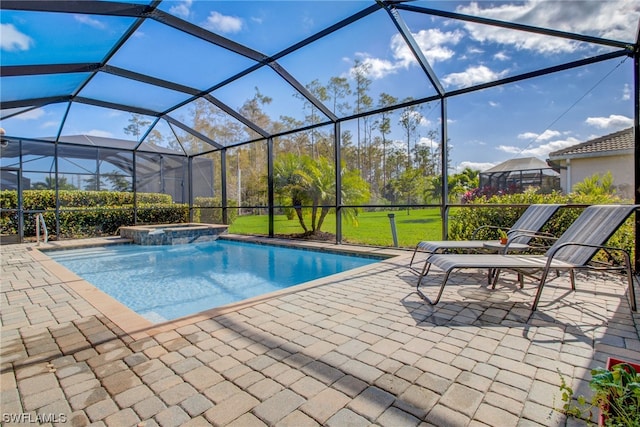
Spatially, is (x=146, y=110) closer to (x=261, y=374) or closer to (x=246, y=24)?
(x=246, y=24)

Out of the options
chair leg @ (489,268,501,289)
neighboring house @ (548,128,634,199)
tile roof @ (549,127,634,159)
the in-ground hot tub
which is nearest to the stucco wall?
neighboring house @ (548,128,634,199)

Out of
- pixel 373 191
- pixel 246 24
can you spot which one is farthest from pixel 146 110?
pixel 373 191

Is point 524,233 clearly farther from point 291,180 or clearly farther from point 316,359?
point 291,180

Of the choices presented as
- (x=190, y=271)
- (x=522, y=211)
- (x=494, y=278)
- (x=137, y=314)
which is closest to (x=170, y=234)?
(x=190, y=271)

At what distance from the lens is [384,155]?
11.3 m

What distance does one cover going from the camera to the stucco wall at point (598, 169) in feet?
26.9

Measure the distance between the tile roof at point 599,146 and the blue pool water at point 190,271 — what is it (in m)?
9.12

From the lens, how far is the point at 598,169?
10.4 meters

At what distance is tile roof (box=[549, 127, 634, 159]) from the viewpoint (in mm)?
9836

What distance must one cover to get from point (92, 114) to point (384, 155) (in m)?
8.97

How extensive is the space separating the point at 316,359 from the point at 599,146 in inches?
505

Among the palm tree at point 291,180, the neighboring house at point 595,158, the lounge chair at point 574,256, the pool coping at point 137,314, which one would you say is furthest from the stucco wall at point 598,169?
the palm tree at point 291,180

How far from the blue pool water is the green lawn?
2678 millimetres

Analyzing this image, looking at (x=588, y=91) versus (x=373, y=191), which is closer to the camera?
(x=588, y=91)
